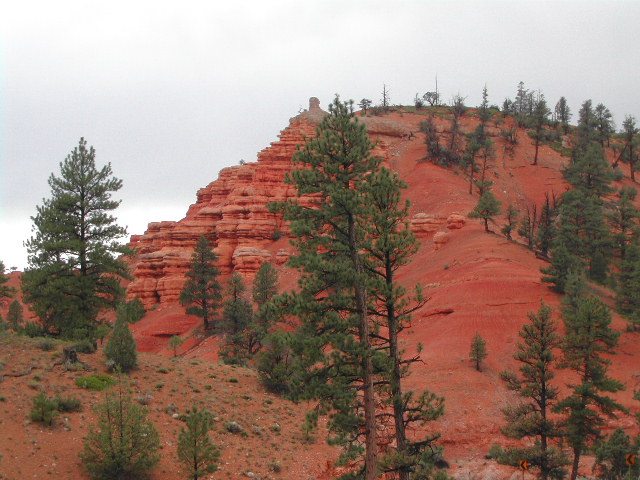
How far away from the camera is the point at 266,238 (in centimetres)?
6012

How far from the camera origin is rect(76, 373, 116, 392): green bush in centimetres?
1970

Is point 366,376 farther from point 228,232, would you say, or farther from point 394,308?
point 228,232

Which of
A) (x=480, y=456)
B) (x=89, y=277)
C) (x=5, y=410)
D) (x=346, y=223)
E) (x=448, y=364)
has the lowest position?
(x=480, y=456)

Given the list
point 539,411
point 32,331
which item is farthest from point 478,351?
point 32,331

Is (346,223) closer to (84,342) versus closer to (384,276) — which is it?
(384,276)

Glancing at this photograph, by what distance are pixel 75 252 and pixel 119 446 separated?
1107cm

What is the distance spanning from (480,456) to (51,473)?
1714 centimetres

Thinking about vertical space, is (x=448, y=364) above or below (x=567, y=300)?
below

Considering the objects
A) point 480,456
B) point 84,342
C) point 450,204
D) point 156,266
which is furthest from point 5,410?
point 450,204

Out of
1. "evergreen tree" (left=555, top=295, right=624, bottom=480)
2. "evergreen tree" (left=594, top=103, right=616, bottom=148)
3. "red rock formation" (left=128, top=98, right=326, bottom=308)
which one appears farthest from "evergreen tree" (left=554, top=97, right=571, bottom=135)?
"evergreen tree" (left=555, top=295, right=624, bottom=480)

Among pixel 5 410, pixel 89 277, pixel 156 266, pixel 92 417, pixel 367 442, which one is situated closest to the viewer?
pixel 367 442

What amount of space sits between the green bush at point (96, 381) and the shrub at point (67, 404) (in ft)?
4.92

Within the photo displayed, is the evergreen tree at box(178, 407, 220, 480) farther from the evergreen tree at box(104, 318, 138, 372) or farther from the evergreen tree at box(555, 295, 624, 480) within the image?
the evergreen tree at box(555, 295, 624, 480)

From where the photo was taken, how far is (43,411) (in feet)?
55.4
